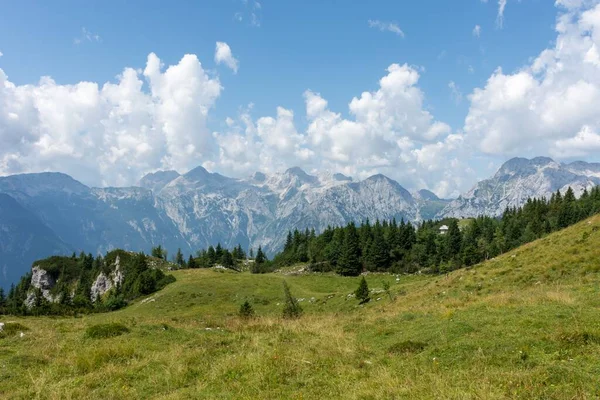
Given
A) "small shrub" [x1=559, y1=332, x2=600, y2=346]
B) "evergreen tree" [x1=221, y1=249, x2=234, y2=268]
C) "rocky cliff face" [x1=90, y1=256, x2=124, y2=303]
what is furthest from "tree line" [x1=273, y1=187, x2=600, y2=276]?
"small shrub" [x1=559, y1=332, x2=600, y2=346]

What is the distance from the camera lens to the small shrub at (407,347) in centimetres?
1388

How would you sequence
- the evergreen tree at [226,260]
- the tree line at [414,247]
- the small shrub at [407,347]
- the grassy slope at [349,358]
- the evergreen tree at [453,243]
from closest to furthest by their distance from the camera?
the grassy slope at [349,358] < the small shrub at [407,347] < the tree line at [414,247] < the evergreen tree at [453,243] < the evergreen tree at [226,260]

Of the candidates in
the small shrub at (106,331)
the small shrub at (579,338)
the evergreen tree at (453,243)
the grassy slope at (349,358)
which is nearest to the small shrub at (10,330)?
the grassy slope at (349,358)

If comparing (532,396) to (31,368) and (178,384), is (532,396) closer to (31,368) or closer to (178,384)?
(178,384)

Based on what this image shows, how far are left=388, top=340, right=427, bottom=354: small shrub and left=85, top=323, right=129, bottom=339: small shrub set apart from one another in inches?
572

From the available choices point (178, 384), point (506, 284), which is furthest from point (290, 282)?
point (178, 384)

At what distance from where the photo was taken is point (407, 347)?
14258mm

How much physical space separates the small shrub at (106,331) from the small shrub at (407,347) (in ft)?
47.6

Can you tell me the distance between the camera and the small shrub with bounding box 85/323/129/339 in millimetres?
19312

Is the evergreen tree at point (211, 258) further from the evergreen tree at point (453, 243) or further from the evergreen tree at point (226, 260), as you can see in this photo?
the evergreen tree at point (453, 243)

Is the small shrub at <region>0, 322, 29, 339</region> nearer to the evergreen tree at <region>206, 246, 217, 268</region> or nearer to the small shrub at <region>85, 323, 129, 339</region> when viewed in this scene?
the small shrub at <region>85, 323, 129, 339</region>

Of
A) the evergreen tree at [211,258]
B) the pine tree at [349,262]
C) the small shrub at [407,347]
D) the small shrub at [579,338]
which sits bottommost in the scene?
the small shrub at [407,347]

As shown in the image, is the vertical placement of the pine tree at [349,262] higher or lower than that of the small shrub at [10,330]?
higher

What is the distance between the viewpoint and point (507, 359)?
11211mm
